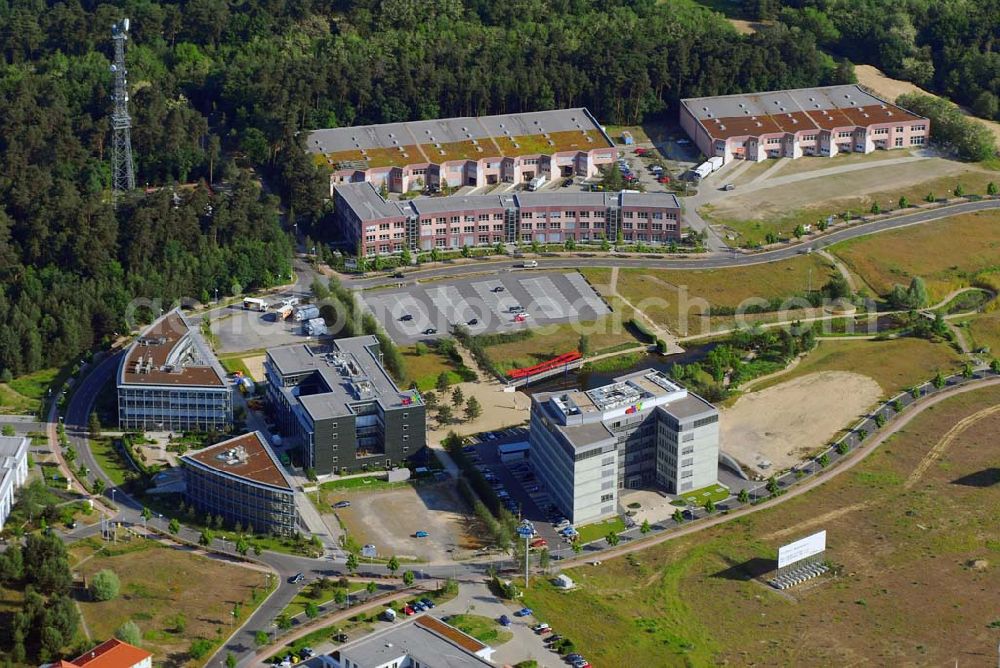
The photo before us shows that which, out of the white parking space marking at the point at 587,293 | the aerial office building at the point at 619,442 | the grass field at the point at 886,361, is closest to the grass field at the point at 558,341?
the white parking space marking at the point at 587,293

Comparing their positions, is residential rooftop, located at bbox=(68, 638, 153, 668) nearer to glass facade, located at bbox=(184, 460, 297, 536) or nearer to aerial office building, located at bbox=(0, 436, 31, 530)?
glass facade, located at bbox=(184, 460, 297, 536)

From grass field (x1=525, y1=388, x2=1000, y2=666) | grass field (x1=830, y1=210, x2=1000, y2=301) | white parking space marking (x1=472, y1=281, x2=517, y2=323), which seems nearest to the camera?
grass field (x1=525, y1=388, x2=1000, y2=666)

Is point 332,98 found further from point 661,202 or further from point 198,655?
point 198,655

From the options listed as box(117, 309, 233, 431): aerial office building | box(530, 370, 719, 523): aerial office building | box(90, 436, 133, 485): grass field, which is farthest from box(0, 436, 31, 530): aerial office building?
box(530, 370, 719, 523): aerial office building

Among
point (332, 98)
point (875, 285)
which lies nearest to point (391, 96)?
point (332, 98)

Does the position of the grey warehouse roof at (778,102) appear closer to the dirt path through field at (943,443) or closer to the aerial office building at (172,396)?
the dirt path through field at (943,443)
